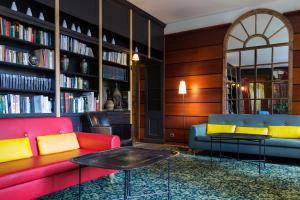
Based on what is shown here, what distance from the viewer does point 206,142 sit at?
445 cm

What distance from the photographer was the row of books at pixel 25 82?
299cm

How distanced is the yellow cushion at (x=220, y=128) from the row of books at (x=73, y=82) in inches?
94.6

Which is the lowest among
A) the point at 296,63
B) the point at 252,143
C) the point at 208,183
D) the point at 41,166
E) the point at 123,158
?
the point at 208,183

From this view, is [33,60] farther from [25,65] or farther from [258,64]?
[258,64]

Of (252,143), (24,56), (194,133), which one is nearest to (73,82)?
(24,56)

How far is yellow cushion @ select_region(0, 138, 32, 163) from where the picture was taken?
7.70 feet

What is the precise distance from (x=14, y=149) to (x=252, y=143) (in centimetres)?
345

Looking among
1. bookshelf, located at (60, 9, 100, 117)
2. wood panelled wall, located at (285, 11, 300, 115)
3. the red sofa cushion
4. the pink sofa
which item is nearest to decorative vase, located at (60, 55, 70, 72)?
bookshelf, located at (60, 9, 100, 117)

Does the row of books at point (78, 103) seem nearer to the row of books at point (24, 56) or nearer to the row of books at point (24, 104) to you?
the row of books at point (24, 104)

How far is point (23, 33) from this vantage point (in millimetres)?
3170

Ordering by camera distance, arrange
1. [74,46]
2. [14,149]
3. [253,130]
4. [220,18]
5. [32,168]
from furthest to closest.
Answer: [220,18]
[253,130]
[74,46]
[14,149]
[32,168]

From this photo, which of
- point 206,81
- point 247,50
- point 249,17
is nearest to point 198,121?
point 206,81

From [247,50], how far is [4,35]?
14.0 ft

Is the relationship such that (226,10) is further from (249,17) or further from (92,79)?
(92,79)
